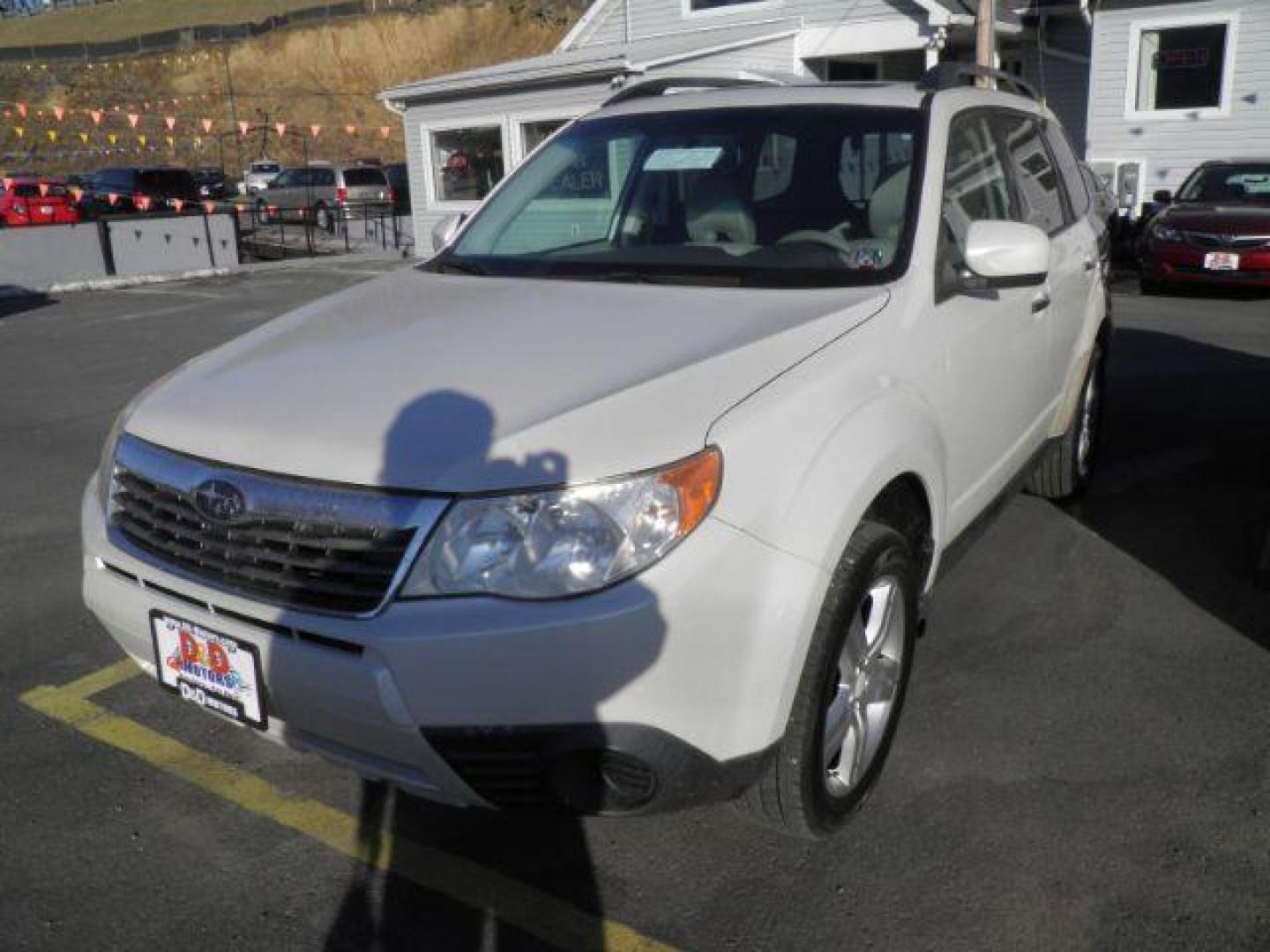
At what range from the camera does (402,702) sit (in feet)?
7.18

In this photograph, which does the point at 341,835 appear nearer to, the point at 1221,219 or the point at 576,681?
the point at 576,681

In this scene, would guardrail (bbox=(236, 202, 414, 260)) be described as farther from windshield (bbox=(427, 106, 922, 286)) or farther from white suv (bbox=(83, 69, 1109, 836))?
white suv (bbox=(83, 69, 1109, 836))

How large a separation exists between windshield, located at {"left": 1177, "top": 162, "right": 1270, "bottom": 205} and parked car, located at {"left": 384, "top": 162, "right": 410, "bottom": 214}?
69.2ft

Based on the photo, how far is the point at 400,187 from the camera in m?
33.4

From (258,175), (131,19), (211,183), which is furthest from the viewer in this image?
(131,19)

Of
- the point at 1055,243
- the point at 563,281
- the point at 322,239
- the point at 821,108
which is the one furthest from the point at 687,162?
the point at 322,239

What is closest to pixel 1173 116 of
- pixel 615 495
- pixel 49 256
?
pixel 49 256

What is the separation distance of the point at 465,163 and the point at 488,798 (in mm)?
19302

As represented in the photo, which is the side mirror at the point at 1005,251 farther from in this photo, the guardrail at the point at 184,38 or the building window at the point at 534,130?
the guardrail at the point at 184,38

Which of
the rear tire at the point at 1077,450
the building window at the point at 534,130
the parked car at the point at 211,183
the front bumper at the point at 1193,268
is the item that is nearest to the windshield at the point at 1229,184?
the front bumper at the point at 1193,268

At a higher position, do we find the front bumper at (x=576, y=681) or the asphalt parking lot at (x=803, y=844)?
the front bumper at (x=576, y=681)

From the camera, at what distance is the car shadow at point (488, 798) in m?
2.13

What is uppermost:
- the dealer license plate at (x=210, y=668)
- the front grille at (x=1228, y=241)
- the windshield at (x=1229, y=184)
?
the dealer license plate at (x=210, y=668)

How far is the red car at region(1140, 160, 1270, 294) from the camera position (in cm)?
1152
